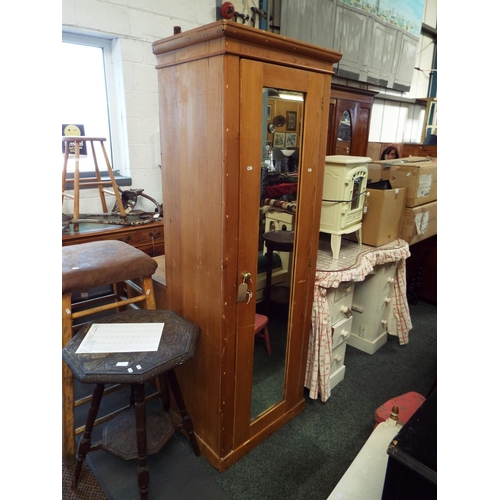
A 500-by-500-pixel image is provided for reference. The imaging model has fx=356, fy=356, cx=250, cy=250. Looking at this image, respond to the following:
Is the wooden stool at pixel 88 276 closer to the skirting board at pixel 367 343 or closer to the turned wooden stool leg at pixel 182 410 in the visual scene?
the turned wooden stool leg at pixel 182 410

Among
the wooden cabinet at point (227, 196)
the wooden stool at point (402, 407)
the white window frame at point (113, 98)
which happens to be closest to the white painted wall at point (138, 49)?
the white window frame at point (113, 98)

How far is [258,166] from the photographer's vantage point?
1.32 metres

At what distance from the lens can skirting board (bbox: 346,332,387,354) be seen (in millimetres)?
2613

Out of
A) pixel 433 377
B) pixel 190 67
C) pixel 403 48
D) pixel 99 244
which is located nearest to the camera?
pixel 190 67

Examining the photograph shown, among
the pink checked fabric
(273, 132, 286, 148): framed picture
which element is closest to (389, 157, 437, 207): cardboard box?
the pink checked fabric

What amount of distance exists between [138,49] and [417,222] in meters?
2.29

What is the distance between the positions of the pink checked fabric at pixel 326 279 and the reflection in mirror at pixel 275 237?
0.83 ft

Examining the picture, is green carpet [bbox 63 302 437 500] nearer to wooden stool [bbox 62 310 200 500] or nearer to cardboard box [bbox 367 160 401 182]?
wooden stool [bbox 62 310 200 500]

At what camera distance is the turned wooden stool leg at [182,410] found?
4.86 ft

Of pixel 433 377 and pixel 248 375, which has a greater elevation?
pixel 248 375

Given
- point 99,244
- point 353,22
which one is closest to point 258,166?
point 99,244

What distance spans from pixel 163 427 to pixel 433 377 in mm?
1783

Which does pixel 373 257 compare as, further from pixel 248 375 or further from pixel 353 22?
pixel 353 22

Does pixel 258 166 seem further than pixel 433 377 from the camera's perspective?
No
